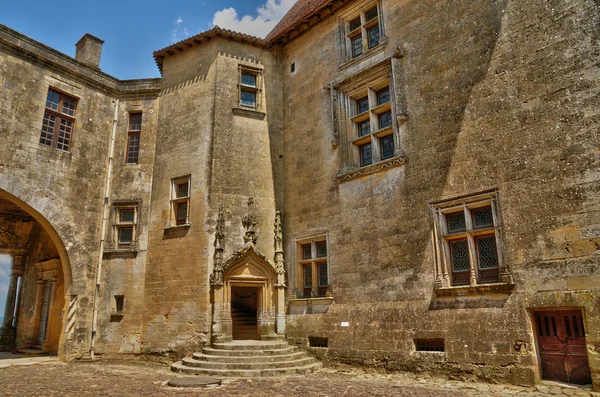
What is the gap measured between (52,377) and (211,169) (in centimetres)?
601

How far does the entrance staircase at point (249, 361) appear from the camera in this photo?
937cm

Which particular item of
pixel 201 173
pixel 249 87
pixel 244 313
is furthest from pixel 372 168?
pixel 244 313

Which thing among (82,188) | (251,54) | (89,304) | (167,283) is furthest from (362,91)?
(89,304)

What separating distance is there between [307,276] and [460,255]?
4.31 metres

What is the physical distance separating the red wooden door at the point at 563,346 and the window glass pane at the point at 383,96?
5.91 m

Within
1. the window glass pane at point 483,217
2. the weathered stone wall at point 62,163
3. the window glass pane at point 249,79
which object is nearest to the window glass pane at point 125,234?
the weathered stone wall at point 62,163

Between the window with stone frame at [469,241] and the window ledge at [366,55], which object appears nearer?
the window with stone frame at [469,241]

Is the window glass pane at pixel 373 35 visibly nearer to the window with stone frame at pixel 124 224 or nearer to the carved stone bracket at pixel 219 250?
the carved stone bracket at pixel 219 250

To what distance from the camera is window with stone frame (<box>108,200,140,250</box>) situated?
42.4 feet

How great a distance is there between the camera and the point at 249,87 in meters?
13.3

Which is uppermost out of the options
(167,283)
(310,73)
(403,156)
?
(310,73)

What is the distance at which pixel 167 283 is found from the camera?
39.2 ft

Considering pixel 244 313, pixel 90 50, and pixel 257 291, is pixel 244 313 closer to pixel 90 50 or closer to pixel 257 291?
pixel 257 291

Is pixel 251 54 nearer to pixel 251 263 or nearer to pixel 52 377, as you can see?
pixel 251 263
